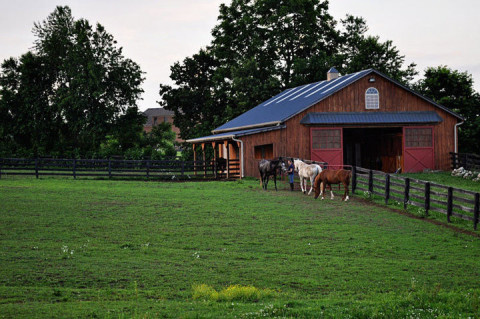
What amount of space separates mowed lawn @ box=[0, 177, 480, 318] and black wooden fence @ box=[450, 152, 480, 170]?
15.6 m

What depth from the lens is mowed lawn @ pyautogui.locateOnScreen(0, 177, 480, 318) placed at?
911cm

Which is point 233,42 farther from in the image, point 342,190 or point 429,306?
point 429,306

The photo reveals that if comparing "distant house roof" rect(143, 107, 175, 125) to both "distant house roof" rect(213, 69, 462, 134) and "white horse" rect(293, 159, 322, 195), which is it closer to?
"distant house roof" rect(213, 69, 462, 134)

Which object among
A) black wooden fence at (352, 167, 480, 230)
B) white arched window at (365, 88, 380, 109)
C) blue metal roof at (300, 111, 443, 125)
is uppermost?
white arched window at (365, 88, 380, 109)

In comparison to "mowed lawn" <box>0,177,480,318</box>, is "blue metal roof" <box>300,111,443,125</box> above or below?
above

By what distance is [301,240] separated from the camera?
1515 centimetres

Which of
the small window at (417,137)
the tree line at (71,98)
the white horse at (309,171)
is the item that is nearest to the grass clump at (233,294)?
the white horse at (309,171)

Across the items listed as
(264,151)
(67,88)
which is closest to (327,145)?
(264,151)

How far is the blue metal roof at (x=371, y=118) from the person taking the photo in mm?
34344

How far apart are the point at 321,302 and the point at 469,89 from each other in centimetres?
4139

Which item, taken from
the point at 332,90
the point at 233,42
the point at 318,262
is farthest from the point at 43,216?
the point at 233,42

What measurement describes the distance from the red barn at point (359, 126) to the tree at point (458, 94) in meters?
8.41

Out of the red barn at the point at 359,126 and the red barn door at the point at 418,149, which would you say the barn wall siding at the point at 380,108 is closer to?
the red barn at the point at 359,126

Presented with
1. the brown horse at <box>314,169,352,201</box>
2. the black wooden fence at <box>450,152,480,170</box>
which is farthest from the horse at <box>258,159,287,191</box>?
the black wooden fence at <box>450,152,480,170</box>
